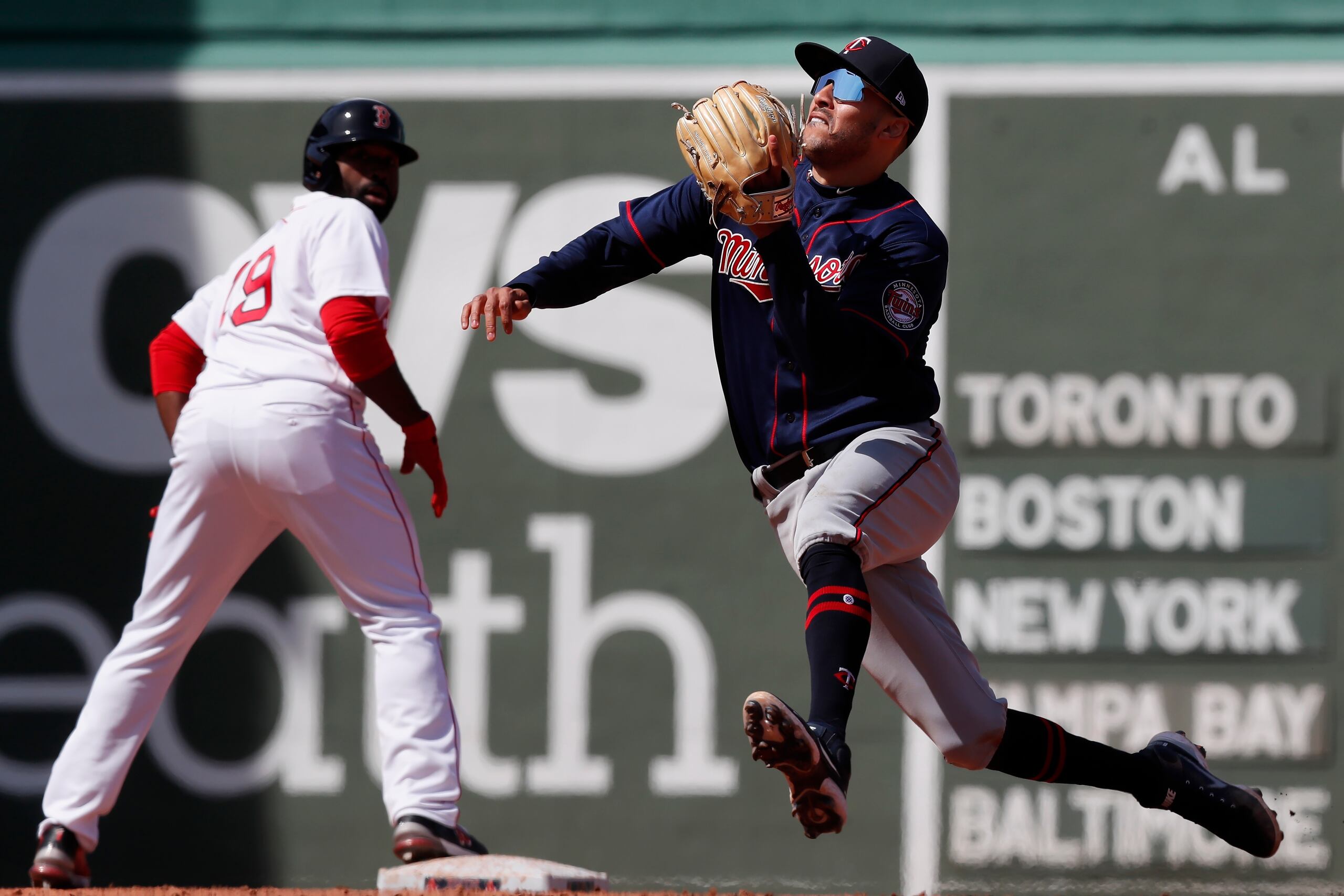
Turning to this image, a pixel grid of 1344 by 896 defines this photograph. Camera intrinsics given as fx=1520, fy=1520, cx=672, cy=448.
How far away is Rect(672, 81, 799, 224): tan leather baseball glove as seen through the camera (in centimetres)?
293

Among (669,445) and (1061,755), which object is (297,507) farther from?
(669,445)

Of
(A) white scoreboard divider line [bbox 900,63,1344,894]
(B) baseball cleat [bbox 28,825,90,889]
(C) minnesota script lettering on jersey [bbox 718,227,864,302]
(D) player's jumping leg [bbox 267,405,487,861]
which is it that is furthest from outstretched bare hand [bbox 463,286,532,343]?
(A) white scoreboard divider line [bbox 900,63,1344,894]

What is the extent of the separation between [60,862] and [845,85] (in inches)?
102

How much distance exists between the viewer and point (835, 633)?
2.93m

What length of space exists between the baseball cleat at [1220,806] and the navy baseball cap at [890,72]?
1543 millimetres

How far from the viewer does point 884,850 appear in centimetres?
548

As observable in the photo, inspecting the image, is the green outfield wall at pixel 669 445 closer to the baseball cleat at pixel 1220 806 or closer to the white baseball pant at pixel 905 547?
the baseball cleat at pixel 1220 806

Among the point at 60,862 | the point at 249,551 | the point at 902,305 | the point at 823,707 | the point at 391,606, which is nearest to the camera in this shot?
the point at 823,707

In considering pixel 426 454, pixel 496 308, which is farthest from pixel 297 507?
pixel 496 308

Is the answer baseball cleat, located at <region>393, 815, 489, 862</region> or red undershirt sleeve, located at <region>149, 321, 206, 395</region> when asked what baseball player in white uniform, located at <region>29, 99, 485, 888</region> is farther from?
red undershirt sleeve, located at <region>149, 321, 206, 395</region>

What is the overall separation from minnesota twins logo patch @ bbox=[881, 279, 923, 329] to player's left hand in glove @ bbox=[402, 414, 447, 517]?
1.34m

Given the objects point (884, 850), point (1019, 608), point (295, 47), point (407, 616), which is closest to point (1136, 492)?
point (1019, 608)

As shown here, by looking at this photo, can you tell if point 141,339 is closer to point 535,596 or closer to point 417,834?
point 535,596

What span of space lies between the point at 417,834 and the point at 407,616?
55 cm
